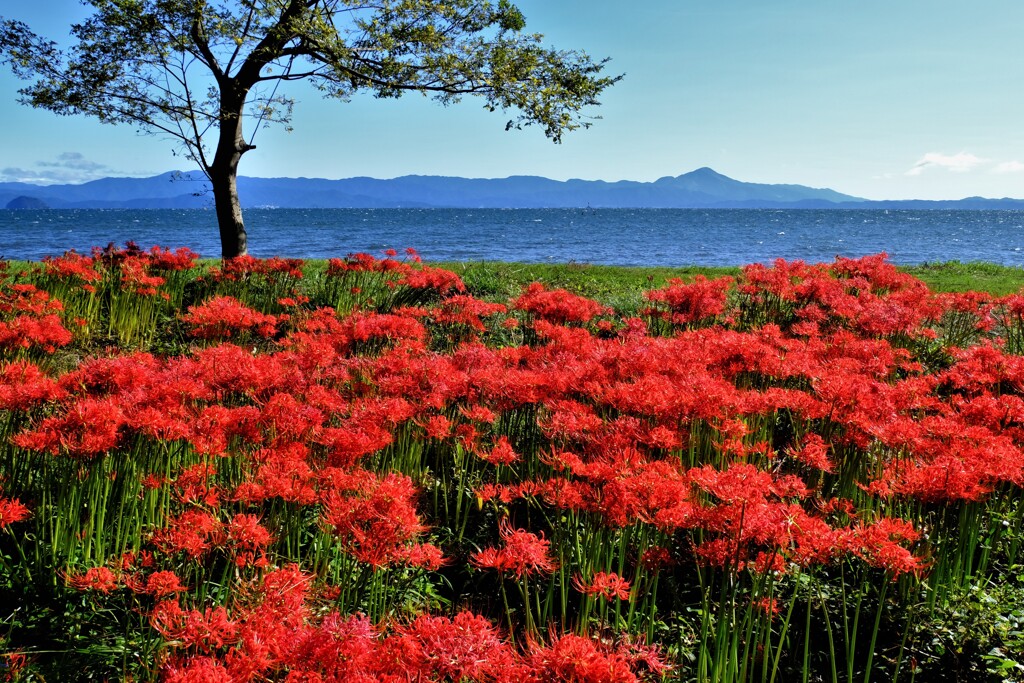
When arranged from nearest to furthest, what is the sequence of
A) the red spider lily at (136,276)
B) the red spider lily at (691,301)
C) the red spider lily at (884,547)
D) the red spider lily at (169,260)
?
1. the red spider lily at (884,547)
2. the red spider lily at (691,301)
3. the red spider lily at (136,276)
4. the red spider lily at (169,260)

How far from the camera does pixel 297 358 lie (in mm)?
5055

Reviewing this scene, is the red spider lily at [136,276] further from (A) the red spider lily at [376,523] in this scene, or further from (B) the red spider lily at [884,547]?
(B) the red spider lily at [884,547]

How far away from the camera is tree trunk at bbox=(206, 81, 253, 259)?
45.7 ft

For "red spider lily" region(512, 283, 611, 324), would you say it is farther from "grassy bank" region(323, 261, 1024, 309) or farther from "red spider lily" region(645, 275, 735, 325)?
"grassy bank" region(323, 261, 1024, 309)

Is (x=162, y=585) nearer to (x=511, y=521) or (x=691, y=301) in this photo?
(x=511, y=521)

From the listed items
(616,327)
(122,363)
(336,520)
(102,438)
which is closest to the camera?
(336,520)

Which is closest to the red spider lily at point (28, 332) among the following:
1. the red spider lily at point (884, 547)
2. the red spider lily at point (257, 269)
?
the red spider lily at point (257, 269)

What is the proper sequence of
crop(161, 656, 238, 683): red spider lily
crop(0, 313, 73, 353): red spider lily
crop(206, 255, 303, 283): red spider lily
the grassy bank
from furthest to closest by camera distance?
the grassy bank → crop(206, 255, 303, 283): red spider lily → crop(0, 313, 73, 353): red spider lily → crop(161, 656, 238, 683): red spider lily

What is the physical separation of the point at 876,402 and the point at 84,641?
439 centimetres

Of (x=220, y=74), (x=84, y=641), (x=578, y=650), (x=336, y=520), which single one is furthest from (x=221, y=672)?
(x=220, y=74)

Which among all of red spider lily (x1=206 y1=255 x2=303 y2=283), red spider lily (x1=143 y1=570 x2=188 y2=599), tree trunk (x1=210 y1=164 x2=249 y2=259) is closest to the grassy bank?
tree trunk (x1=210 y1=164 x2=249 y2=259)

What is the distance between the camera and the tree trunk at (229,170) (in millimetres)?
13930

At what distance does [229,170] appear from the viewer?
46.4 feet

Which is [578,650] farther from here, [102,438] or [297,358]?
[297,358]
